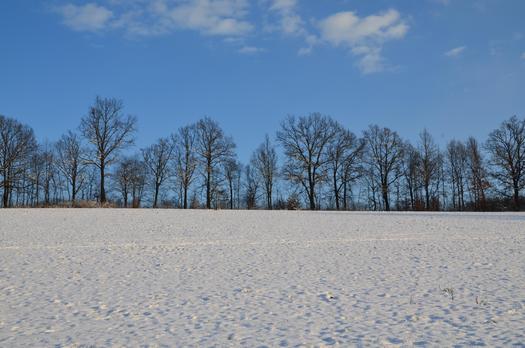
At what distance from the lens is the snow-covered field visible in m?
5.73

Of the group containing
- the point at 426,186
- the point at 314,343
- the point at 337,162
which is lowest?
the point at 314,343

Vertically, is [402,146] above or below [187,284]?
above

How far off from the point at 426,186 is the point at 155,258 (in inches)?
1679

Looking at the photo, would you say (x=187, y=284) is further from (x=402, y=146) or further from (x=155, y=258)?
(x=402, y=146)

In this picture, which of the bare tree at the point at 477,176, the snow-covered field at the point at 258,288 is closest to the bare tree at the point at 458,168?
the bare tree at the point at 477,176

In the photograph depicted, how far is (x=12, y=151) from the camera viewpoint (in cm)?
3862

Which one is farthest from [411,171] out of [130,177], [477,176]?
[130,177]

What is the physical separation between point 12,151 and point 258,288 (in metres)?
40.3

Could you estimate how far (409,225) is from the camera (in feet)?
66.8

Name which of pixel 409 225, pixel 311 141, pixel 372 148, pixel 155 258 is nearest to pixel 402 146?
pixel 372 148

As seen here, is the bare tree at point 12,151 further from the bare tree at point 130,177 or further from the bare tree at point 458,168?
the bare tree at point 458,168

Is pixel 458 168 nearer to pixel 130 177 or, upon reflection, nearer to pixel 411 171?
pixel 411 171

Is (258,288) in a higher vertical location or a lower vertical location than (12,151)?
lower

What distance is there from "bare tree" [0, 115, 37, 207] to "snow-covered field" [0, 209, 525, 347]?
25353mm
